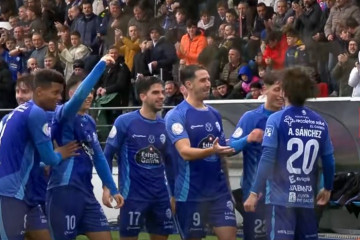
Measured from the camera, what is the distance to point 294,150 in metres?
10.5

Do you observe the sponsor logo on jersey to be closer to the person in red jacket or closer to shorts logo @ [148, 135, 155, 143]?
shorts logo @ [148, 135, 155, 143]

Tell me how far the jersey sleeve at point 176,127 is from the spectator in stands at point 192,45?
6.54 meters

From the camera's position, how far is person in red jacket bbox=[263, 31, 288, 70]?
14.5 m

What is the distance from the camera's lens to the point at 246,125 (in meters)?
12.2

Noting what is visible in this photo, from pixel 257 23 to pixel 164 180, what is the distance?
5.82 metres

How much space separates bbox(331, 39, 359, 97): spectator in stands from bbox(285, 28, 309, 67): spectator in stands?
0.67 meters

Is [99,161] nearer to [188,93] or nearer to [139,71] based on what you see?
[188,93]

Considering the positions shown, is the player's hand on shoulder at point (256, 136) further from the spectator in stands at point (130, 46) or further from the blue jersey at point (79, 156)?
the spectator in stands at point (130, 46)

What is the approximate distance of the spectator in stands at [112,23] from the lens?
20.8 meters

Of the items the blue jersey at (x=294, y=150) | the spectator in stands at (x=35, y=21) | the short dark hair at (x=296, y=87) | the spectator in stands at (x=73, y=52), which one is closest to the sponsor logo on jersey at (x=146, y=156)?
the blue jersey at (x=294, y=150)

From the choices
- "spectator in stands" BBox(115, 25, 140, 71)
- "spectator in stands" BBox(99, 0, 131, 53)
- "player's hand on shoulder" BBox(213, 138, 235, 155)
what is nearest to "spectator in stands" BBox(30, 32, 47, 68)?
"spectator in stands" BBox(99, 0, 131, 53)

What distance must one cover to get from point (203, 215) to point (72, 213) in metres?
1.31

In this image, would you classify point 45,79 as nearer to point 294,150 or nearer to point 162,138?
point 294,150

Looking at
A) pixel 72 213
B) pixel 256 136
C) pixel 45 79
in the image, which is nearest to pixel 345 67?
pixel 256 136
